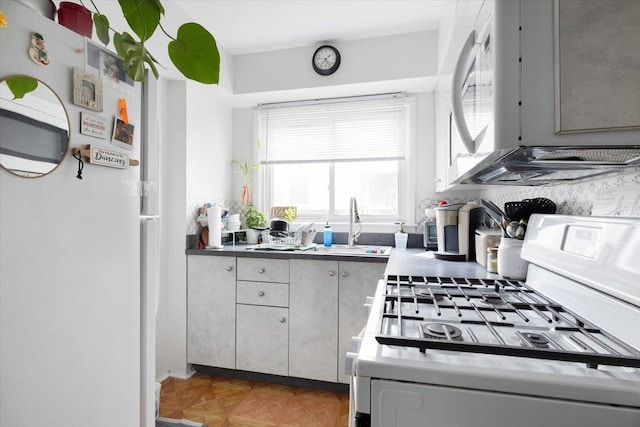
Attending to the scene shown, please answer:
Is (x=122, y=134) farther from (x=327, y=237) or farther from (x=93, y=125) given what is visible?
(x=327, y=237)

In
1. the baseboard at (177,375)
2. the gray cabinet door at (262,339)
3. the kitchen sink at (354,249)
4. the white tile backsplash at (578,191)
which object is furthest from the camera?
the kitchen sink at (354,249)

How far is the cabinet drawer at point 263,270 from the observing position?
230cm

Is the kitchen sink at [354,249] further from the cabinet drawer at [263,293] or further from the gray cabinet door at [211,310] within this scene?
the gray cabinet door at [211,310]

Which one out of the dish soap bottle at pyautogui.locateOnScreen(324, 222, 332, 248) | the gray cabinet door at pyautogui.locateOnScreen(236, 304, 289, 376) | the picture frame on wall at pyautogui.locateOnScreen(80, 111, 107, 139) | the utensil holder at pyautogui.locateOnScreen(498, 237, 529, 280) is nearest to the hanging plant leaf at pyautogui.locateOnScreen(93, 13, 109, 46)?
the picture frame on wall at pyautogui.locateOnScreen(80, 111, 107, 139)

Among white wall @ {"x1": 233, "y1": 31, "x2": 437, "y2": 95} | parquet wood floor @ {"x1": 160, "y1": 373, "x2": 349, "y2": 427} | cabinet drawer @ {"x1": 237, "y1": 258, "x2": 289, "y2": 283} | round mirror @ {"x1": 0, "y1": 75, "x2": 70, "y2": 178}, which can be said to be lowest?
parquet wood floor @ {"x1": 160, "y1": 373, "x2": 349, "y2": 427}

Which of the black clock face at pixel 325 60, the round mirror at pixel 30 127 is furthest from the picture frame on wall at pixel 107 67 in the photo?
the black clock face at pixel 325 60

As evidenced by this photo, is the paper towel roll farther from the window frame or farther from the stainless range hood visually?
the stainless range hood

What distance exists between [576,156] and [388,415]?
2.24 ft

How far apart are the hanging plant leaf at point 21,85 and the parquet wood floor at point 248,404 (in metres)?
1.83

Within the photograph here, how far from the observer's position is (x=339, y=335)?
221 centimetres

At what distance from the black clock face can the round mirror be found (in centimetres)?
206

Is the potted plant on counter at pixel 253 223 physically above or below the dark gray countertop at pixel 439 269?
above

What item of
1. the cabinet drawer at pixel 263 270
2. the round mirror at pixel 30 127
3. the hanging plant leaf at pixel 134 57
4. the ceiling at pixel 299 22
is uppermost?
the ceiling at pixel 299 22

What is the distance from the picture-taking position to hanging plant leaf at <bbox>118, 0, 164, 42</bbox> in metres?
0.58
